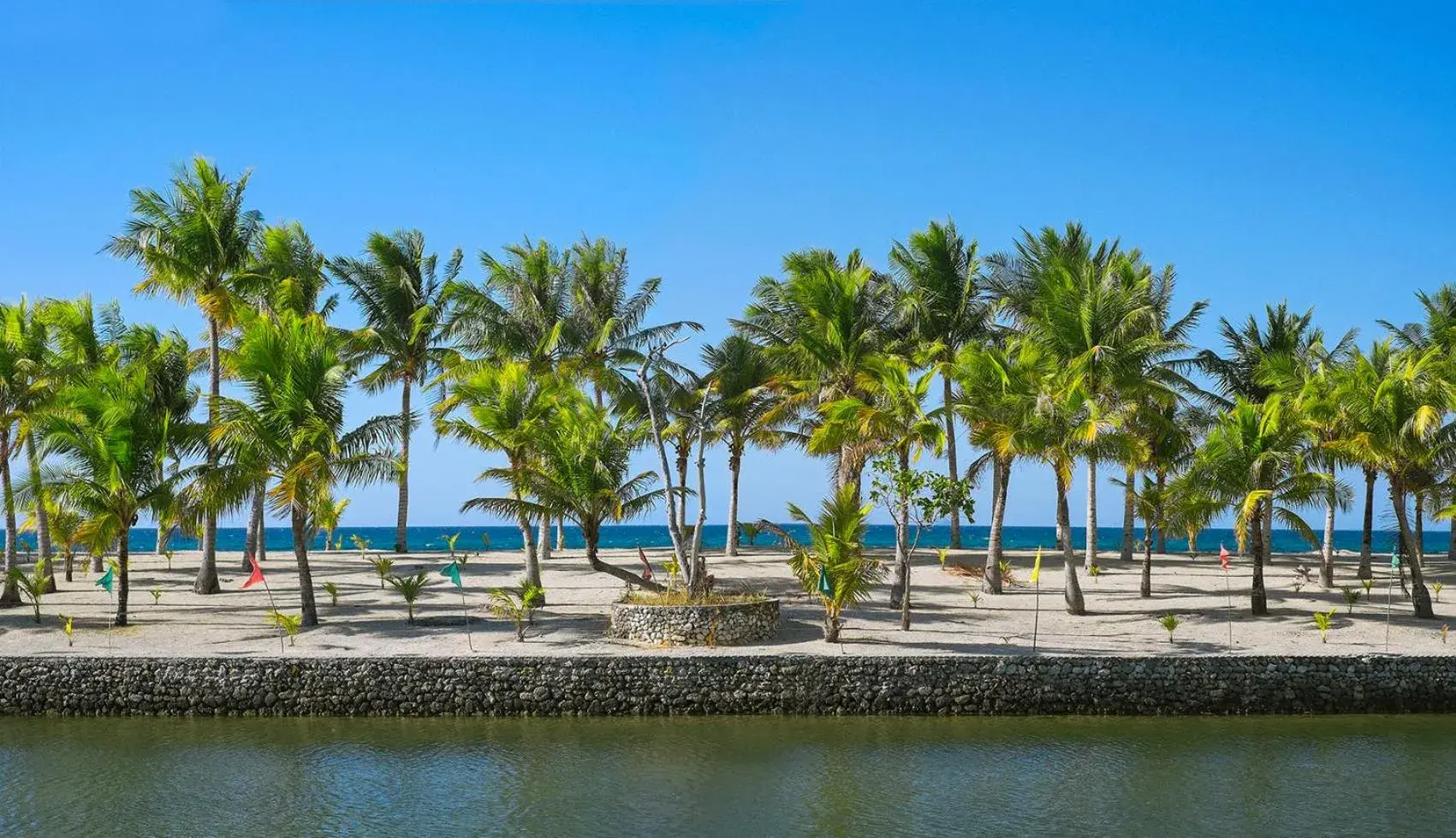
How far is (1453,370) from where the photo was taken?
27344 millimetres

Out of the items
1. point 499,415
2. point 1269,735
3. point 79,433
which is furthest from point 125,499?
point 1269,735

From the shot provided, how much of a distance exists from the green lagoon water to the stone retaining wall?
15.8 inches

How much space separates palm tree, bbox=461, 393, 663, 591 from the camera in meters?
26.7

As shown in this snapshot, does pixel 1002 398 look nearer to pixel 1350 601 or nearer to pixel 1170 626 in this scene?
pixel 1170 626

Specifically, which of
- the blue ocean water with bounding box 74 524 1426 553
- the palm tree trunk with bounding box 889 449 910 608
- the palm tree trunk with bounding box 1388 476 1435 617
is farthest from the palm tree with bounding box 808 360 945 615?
the blue ocean water with bounding box 74 524 1426 553

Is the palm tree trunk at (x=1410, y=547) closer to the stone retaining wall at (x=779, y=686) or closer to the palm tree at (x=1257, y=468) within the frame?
the palm tree at (x=1257, y=468)

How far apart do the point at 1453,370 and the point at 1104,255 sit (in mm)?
13849

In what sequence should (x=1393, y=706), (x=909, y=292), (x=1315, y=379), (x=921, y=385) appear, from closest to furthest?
(x=1393, y=706)
(x=921, y=385)
(x=1315, y=379)
(x=909, y=292)

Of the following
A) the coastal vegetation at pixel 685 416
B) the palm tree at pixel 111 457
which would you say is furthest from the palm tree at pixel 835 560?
the palm tree at pixel 111 457

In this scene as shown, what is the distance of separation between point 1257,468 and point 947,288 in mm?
14643

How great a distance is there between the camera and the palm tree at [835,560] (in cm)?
2347

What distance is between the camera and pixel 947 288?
38.9 metres

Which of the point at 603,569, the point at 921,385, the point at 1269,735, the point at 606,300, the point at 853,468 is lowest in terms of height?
the point at 1269,735

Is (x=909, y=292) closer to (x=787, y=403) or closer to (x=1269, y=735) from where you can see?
(x=787, y=403)
